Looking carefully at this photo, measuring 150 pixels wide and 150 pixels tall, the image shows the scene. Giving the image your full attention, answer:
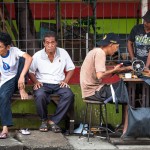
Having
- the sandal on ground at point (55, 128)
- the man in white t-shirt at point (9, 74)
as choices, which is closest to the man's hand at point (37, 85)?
the man in white t-shirt at point (9, 74)

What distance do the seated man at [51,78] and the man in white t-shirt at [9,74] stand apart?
26cm

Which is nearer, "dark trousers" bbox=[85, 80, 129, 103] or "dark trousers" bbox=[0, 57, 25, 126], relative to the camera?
"dark trousers" bbox=[85, 80, 129, 103]

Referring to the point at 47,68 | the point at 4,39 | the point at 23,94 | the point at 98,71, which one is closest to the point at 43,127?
the point at 23,94

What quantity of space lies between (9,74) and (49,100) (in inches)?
28.5

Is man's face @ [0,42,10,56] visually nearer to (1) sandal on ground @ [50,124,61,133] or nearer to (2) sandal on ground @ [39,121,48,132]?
(2) sandal on ground @ [39,121,48,132]

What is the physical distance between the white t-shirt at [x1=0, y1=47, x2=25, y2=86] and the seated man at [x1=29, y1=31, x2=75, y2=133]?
333 millimetres

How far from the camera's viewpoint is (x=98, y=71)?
8.10 m

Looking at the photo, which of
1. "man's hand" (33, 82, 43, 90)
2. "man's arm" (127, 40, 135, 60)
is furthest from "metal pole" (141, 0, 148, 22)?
"man's hand" (33, 82, 43, 90)

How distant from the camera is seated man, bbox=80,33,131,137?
8.12 metres

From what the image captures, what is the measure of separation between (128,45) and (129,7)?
3.93ft

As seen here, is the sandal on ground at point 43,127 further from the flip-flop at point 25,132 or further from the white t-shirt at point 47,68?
the white t-shirt at point 47,68

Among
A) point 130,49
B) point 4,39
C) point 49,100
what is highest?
point 4,39

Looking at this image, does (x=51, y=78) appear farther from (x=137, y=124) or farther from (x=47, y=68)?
(x=137, y=124)

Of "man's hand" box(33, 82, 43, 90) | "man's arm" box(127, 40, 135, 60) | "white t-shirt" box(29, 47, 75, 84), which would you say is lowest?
"man's hand" box(33, 82, 43, 90)
